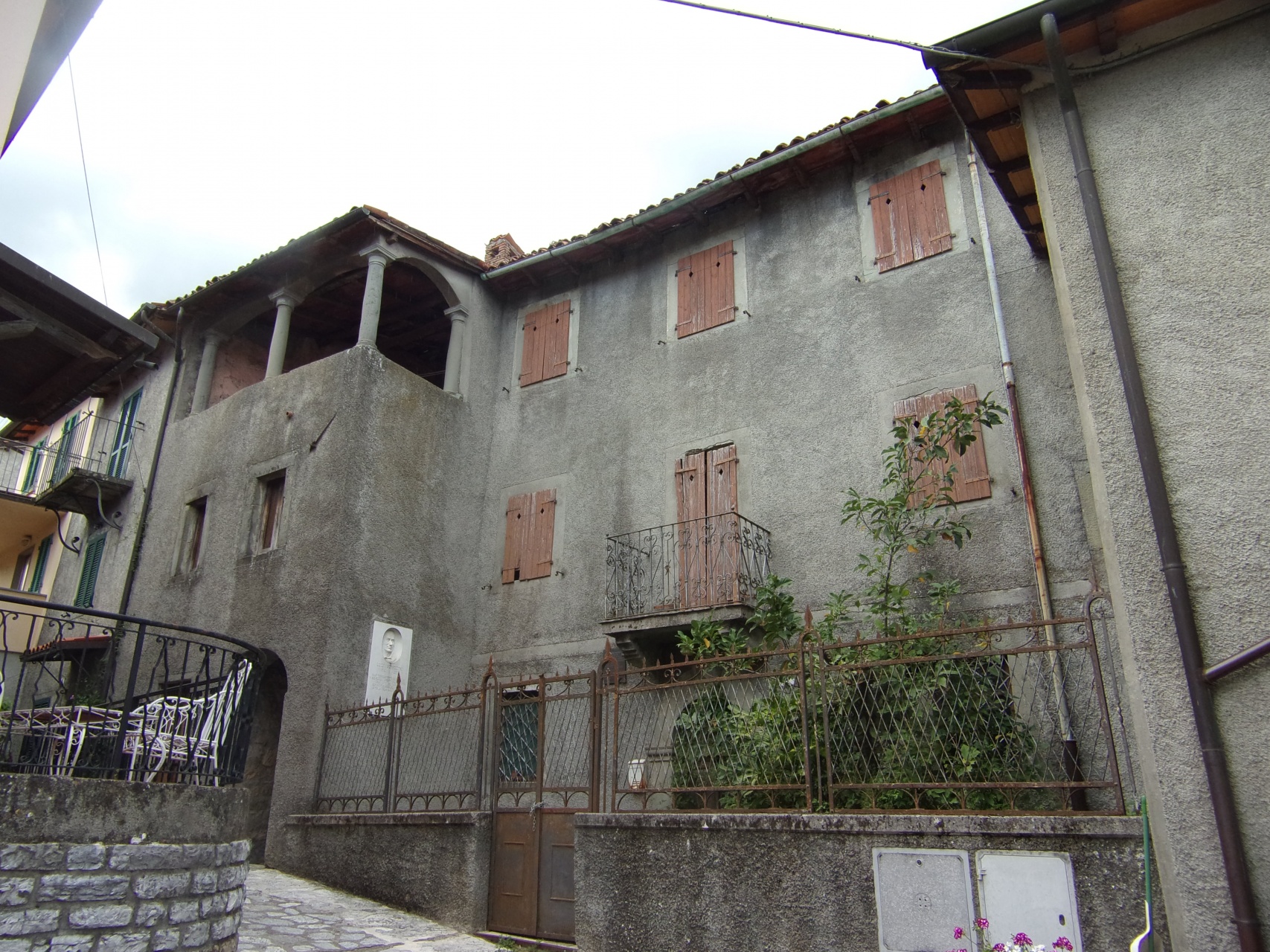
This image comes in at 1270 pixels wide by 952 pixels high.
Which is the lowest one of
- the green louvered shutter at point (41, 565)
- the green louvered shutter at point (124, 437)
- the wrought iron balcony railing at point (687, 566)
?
the wrought iron balcony railing at point (687, 566)

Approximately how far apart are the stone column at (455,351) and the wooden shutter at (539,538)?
216 cm

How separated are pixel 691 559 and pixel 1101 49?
20.7 feet

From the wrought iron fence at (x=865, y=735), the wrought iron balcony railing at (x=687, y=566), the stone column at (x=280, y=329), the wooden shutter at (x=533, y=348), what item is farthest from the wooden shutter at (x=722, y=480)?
the stone column at (x=280, y=329)

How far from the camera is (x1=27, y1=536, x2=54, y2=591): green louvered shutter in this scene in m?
19.3

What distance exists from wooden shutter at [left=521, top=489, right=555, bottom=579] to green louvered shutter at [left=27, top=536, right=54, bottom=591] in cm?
1213

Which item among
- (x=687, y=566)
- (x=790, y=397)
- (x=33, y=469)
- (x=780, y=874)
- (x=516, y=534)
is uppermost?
(x=33, y=469)

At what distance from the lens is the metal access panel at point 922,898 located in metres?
5.48

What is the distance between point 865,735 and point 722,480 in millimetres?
4980

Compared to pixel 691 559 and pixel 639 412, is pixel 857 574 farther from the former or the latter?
pixel 639 412

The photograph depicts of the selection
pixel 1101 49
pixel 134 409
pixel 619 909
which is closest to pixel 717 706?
pixel 619 909

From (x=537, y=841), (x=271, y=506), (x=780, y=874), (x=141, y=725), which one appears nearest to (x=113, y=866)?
(x=141, y=725)

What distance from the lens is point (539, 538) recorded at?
494 inches

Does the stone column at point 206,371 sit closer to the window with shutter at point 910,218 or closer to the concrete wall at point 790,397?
the concrete wall at point 790,397

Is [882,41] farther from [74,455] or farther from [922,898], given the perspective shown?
[74,455]
